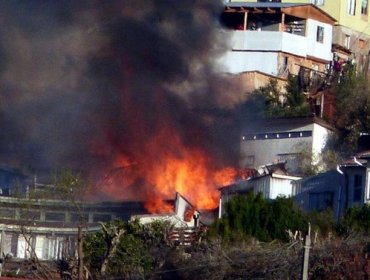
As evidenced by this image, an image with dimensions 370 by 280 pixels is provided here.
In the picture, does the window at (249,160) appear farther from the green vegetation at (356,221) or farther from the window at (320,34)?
the green vegetation at (356,221)

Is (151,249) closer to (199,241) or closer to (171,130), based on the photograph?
(199,241)

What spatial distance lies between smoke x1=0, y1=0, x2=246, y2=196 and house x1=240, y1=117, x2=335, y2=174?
3.01 ft

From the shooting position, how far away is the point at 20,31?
220 ft

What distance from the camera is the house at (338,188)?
52594 millimetres

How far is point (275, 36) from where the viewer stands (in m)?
73.2

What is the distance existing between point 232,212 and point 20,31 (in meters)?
19.7

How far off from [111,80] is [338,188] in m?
14.9

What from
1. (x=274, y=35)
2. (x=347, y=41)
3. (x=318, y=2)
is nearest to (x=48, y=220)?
(x=274, y=35)

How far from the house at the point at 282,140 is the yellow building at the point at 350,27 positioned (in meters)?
15.3

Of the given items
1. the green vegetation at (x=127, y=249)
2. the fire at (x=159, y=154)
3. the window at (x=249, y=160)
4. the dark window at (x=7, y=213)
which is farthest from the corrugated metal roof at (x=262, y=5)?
the green vegetation at (x=127, y=249)

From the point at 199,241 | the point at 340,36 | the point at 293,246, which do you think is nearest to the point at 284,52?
the point at 340,36

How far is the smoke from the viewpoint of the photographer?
212ft

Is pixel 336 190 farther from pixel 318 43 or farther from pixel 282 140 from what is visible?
pixel 318 43

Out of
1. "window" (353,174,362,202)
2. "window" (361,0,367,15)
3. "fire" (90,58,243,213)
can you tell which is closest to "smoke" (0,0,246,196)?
"fire" (90,58,243,213)
